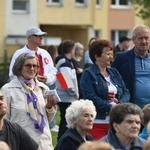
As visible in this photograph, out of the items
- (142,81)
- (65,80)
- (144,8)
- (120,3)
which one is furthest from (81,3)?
(142,81)

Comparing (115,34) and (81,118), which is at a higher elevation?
(81,118)

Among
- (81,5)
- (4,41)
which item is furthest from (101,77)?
(81,5)

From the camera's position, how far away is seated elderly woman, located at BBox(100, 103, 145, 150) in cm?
919

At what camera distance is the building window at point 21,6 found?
Result: 163ft

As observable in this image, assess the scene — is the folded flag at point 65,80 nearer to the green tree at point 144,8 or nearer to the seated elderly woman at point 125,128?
the seated elderly woman at point 125,128

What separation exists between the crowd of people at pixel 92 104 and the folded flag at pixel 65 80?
63.5 inches

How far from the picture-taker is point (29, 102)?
1085 cm

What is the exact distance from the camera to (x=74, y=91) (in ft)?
51.2

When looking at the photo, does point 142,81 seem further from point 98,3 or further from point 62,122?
point 98,3

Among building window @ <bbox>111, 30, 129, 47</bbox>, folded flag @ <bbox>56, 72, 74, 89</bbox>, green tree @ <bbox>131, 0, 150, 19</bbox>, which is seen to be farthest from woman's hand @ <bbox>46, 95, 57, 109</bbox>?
building window @ <bbox>111, 30, 129, 47</bbox>

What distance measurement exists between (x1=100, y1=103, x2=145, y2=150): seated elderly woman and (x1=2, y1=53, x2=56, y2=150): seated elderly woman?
164 cm

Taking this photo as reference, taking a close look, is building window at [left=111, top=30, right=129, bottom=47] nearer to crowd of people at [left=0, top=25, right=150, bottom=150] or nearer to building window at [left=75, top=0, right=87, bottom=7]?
building window at [left=75, top=0, right=87, bottom=7]

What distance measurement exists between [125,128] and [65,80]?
5716 millimetres

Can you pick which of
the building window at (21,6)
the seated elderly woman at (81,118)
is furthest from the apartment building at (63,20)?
the seated elderly woman at (81,118)
